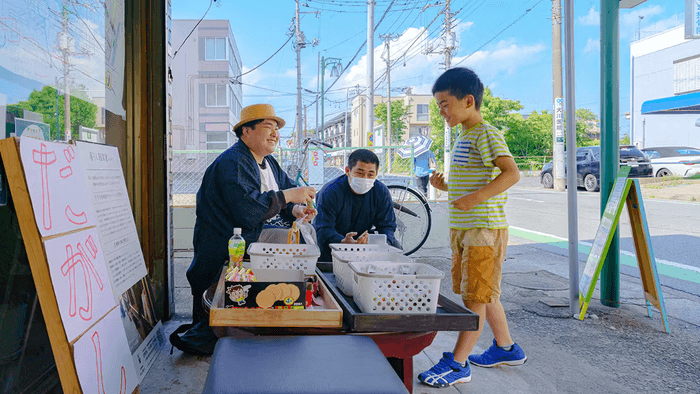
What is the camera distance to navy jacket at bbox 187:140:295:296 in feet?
8.86

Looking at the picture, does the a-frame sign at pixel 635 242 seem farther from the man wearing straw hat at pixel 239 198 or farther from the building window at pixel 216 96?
the building window at pixel 216 96

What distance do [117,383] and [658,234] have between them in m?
8.67

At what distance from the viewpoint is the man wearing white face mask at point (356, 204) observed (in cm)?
347

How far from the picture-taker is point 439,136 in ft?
132

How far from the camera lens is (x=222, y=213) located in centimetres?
281

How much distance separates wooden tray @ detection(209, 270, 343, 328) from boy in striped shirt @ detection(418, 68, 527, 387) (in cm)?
102

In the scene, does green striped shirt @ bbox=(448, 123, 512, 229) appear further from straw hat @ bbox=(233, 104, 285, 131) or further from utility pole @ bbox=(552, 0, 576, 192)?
utility pole @ bbox=(552, 0, 576, 192)

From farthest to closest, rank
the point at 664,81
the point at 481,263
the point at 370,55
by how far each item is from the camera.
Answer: the point at 664,81 < the point at 370,55 < the point at 481,263

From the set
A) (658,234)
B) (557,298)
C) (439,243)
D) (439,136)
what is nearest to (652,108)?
(658,234)

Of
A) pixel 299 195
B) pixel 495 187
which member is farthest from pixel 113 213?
pixel 495 187

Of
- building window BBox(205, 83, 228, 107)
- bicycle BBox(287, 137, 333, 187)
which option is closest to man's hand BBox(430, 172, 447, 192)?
bicycle BBox(287, 137, 333, 187)

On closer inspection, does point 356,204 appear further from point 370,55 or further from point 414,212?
point 370,55

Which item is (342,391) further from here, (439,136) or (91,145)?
(439,136)

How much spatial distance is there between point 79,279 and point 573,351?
284cm
